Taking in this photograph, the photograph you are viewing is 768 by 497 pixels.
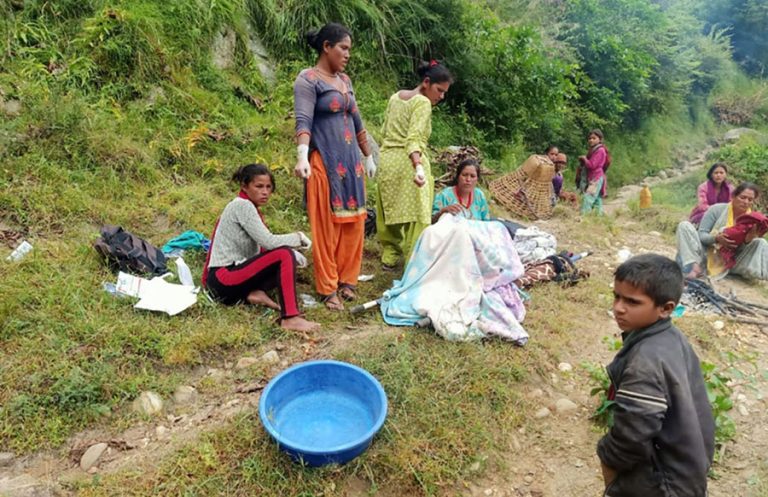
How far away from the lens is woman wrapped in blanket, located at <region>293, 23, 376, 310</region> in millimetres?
3055

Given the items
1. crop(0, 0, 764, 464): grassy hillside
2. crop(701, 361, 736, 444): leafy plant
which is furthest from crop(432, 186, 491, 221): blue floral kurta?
crop(701, 361, 736, 444): leafy plant

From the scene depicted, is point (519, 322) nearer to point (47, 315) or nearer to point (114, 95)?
point (47, 315)

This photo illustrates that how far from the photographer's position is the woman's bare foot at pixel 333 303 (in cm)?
345

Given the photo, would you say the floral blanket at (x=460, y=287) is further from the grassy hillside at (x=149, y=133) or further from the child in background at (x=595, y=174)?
the child in background at (x=595, y=174)

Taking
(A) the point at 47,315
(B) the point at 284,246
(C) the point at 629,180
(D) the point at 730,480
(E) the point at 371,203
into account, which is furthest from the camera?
(C) the point at 629,180

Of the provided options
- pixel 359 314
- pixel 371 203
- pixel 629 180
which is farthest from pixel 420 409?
pixel 629 180

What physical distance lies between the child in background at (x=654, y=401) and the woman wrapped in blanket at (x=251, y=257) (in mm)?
1940

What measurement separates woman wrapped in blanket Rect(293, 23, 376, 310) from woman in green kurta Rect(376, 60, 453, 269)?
11.4 inches

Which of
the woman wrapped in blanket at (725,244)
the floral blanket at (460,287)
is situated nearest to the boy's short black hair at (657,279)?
the floral blanket at (460,287)

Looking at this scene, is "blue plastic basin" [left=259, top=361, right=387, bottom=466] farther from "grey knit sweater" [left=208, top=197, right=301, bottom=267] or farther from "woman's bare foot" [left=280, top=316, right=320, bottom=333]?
"grey knit sweater" [left=208, top=197, right=301, bottom=267]

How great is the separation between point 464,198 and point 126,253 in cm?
253

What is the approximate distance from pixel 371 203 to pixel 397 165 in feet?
4.98

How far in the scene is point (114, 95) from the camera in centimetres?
474

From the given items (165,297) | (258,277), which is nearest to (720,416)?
(258,277)
